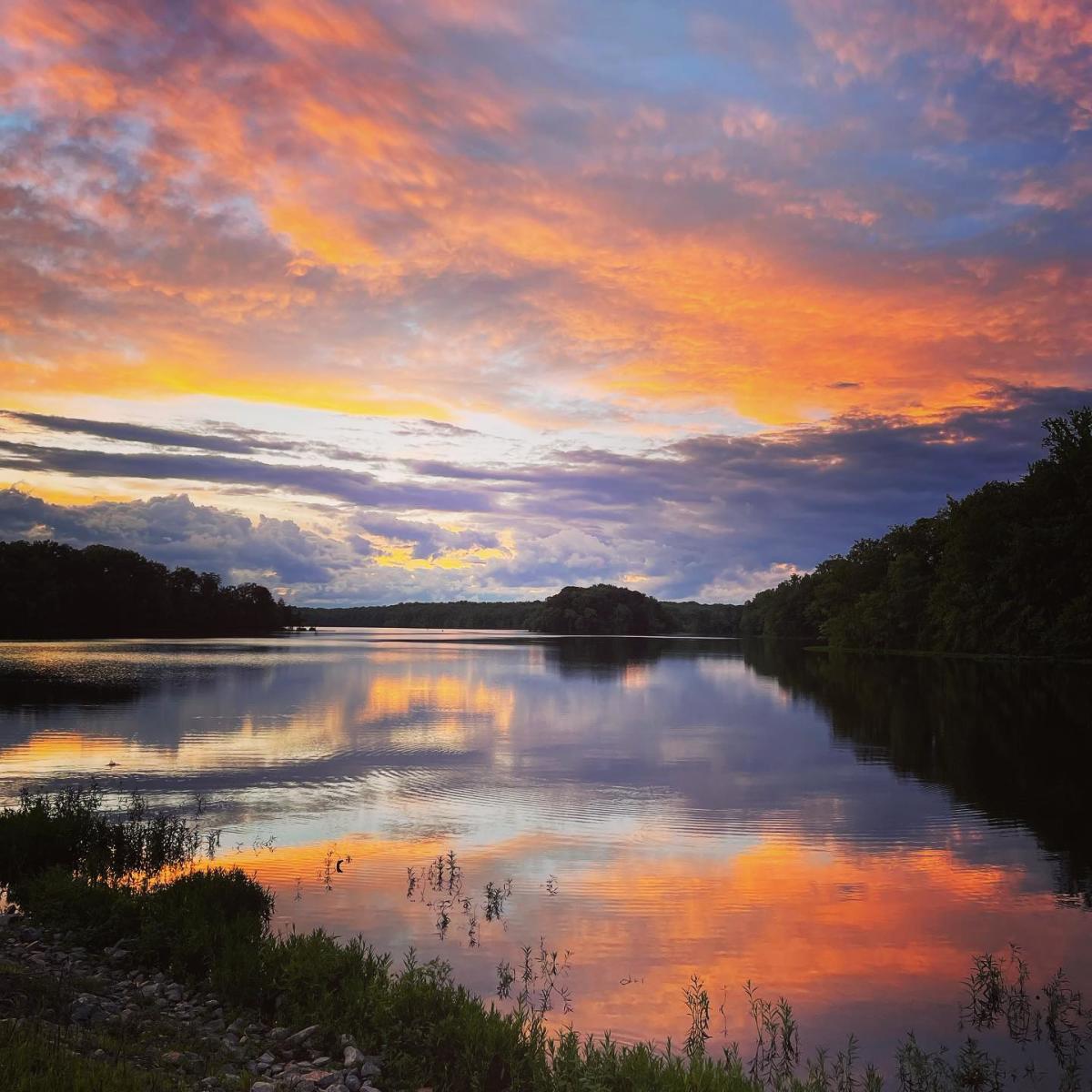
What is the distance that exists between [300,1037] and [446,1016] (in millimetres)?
1362

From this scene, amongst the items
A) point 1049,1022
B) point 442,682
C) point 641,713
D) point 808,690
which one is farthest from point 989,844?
point 442,682

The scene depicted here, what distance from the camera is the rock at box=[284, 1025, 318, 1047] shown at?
7.95 meters

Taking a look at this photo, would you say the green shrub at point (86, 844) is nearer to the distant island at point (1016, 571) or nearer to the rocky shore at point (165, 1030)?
the rocky shore at point (165, 1030)

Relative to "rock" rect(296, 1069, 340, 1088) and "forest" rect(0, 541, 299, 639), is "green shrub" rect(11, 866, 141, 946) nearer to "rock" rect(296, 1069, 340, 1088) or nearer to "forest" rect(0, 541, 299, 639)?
"rock" rect(296, 1069, 340, 1088)

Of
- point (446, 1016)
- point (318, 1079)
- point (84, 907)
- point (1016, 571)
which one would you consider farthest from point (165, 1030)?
point (1016, 571)

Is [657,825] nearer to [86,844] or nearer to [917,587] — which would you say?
[86,844]

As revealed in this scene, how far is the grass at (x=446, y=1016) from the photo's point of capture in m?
7.19

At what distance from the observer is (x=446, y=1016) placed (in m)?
8.11

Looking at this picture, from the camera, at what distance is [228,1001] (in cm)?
885

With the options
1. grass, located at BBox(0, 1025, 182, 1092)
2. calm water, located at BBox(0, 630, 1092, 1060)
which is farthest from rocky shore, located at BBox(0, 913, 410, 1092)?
calm water, located at BBox(0, 630, 1092, 1060)

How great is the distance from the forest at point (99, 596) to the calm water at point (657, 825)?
91697mm

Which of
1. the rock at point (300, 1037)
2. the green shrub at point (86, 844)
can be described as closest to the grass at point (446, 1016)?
the rock at point (300, 1037)

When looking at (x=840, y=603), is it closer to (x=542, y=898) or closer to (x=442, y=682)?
(x=442, y=682)

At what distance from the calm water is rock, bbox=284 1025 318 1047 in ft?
8.14
